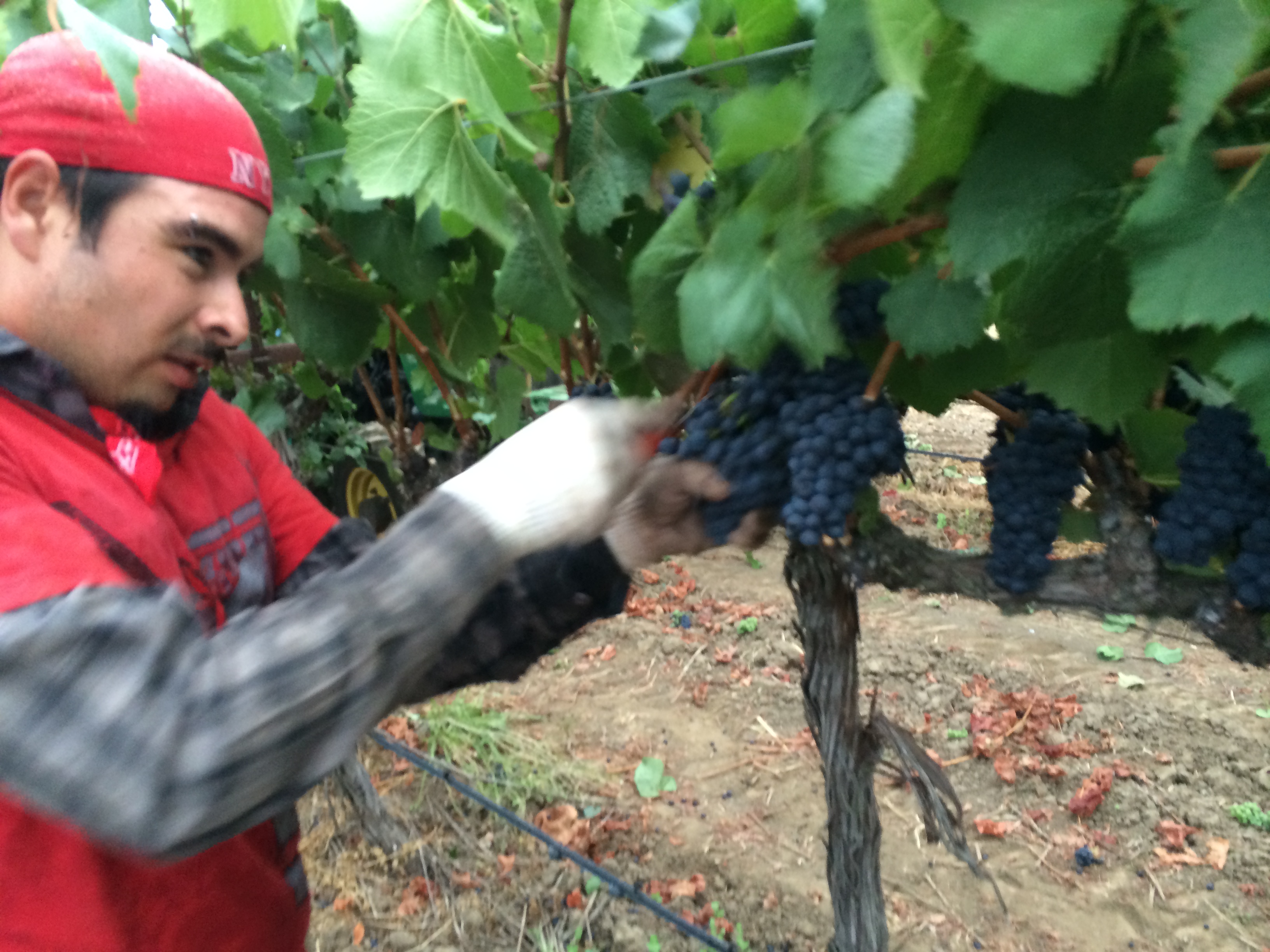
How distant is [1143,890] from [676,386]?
2.36 meters

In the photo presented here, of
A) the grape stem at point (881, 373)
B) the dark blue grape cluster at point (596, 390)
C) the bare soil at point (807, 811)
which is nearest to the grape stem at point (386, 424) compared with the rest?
the dark blue grape cluster at point (596, 390)

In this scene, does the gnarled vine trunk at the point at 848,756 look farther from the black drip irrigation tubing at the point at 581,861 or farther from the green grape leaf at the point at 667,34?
the green grape leaf at the point at 667,34

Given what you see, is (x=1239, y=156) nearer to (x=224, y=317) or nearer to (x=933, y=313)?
(x=933, y=313)

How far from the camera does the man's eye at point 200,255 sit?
760 mm

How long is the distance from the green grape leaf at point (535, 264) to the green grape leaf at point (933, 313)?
39cm

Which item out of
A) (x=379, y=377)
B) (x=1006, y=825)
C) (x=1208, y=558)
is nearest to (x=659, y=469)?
(x=1208, y=558)

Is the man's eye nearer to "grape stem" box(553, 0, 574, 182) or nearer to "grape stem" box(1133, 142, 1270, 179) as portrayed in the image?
"grape stem" box(553, 0, 574, 182)

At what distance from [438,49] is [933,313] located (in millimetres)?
537

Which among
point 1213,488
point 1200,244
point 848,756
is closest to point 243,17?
point 1200,244

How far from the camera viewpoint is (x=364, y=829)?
2695 millimetres

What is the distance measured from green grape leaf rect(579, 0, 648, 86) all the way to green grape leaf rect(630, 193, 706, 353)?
0.49 feet

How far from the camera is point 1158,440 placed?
0.89 meters

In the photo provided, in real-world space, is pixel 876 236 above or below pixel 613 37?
below

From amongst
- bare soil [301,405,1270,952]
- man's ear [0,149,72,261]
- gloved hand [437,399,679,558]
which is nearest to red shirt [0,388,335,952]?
man's ear [0,149,72,261]
